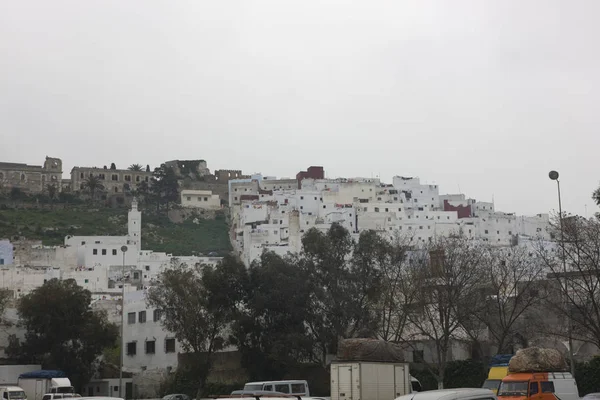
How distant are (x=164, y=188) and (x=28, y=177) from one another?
85.2ft

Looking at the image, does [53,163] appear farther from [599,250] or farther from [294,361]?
[599,250]

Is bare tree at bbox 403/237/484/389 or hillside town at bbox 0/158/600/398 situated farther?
hillside town at bbox 0/158/600/398

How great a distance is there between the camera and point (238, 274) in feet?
162

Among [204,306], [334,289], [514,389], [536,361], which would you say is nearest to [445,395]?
[514,389]

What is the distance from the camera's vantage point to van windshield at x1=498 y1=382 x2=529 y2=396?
24.1 m

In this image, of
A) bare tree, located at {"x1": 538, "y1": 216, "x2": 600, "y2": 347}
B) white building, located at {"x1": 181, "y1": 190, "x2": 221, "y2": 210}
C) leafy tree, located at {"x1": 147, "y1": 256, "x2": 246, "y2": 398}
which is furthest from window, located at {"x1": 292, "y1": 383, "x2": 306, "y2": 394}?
white building, located at {"x1": 181, "y1": 190, "x2": 221, "y2": 210}

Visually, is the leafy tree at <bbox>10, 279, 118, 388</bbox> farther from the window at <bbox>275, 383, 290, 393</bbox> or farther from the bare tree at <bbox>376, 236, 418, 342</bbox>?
the window at <bbox>275, 383, 290, 393</bbox>

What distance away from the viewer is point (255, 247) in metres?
109

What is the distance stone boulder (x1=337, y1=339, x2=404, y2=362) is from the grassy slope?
311 ft

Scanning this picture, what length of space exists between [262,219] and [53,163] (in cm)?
5616

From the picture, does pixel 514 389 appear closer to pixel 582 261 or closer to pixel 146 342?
pixel 582 261

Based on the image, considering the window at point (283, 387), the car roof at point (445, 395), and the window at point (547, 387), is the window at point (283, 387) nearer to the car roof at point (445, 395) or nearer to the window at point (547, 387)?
the window at point (547, 387)

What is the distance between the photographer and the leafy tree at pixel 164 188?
153m

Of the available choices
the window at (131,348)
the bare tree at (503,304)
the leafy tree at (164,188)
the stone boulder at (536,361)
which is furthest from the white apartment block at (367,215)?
the stone boulder at (536,361)
